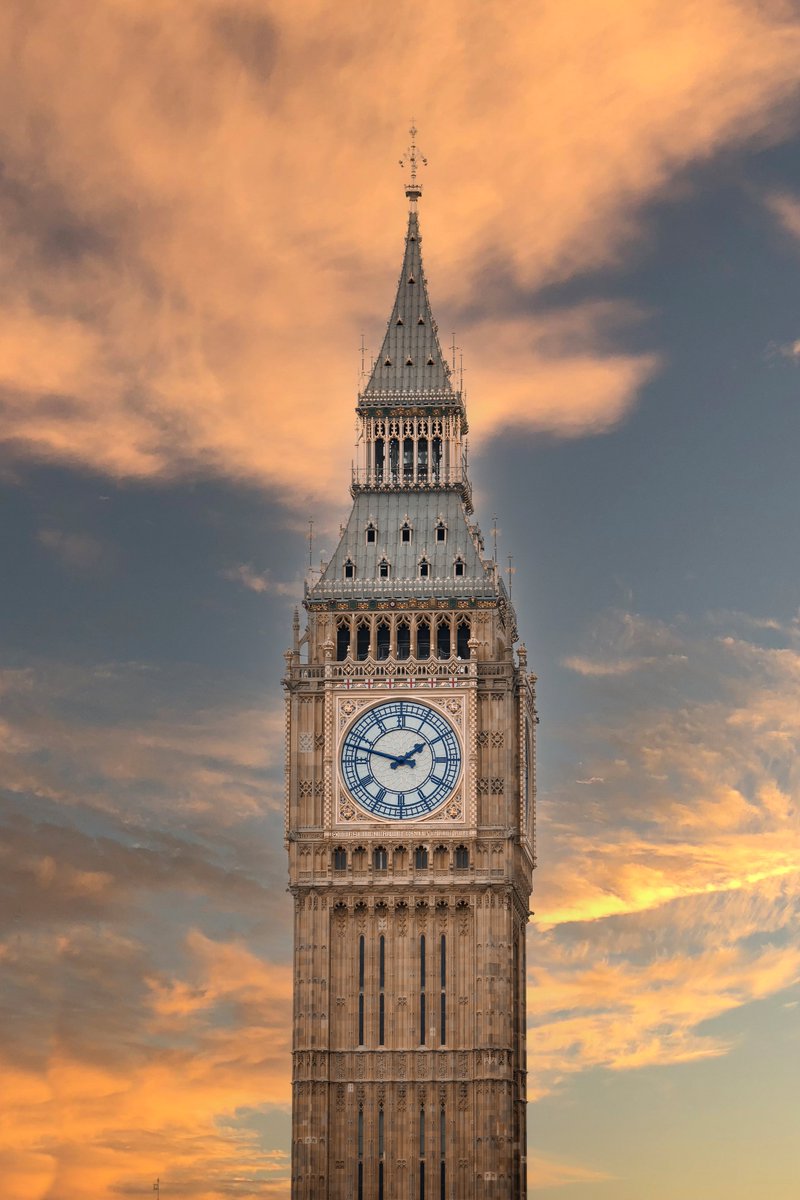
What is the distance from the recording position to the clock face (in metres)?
123

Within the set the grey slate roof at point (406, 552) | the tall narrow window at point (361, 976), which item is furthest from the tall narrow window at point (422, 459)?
the tall narrow window at point (361, 976)

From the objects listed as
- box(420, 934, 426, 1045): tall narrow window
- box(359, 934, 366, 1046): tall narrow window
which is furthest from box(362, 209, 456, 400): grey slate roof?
box(359, 934, 366, 1046): tall narrow window

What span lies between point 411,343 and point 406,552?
11.0 meters

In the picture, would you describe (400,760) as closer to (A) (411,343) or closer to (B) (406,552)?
(B) (406,552)

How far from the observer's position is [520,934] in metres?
127

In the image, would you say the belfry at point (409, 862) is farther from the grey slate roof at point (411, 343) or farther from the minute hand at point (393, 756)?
the grey slate roof at point (411, 343)

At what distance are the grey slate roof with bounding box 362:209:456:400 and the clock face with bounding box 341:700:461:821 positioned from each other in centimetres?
1585

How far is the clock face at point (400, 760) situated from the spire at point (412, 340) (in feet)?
51.7

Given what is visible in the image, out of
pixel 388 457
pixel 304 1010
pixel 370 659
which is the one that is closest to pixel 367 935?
pixel 304 1010

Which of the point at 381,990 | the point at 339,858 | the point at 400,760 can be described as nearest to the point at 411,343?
the point at 400,760

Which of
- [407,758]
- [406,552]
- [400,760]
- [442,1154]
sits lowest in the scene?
[442,1154]

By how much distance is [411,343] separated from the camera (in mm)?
133000

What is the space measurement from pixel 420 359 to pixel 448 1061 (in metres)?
32.4

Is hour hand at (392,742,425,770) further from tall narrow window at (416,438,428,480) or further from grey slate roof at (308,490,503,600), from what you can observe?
tall narrow window at (416,438,428,480)
